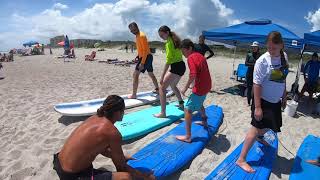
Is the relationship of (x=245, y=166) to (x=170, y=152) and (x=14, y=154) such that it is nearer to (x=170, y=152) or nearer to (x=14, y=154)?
(x=170, y=152)

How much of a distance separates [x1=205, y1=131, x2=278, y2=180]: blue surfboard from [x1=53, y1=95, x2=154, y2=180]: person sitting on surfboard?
48.4 inches

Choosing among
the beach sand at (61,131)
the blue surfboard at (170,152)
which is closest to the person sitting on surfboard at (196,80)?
the blue surfboard at (170,152)

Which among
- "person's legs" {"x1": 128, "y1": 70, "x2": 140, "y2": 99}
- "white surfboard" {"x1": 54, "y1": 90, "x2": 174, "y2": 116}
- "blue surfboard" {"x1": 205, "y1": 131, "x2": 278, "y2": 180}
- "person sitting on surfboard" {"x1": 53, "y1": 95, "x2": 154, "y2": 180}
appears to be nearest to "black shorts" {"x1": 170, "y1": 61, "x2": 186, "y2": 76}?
"person's legs" {"x1": 128, "y1": 70, "x2": 140, "y2": 99}

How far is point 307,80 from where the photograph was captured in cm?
752

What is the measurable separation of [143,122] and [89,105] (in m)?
1.57

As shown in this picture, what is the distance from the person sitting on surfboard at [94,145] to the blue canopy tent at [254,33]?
598 cm

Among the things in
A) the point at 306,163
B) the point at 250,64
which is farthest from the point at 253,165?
the point at 250,64

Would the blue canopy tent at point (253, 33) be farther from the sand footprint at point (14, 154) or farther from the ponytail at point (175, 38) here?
the sand footprint at point (14, 154)

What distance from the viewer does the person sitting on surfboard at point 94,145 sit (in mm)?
2402

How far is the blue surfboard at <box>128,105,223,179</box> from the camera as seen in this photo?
130 inches

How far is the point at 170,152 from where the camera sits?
3.70m

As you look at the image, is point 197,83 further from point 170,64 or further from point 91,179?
point 91,179

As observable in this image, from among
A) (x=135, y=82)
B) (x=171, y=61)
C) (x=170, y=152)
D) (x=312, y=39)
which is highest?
(x=312, y=39)

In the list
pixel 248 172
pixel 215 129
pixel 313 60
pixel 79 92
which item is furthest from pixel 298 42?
pixel 79 92
